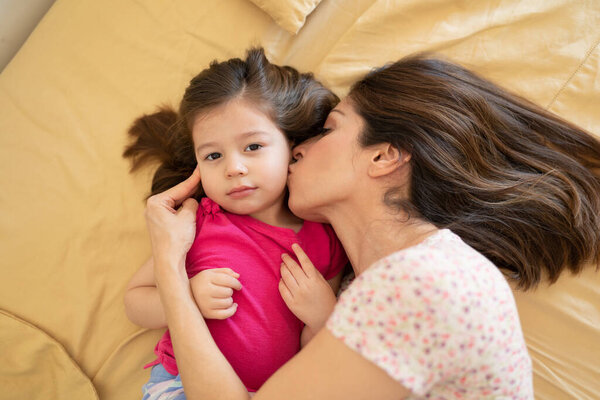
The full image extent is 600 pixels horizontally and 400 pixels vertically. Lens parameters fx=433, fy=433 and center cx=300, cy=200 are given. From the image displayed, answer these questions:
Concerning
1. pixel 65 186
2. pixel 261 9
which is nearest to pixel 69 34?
pixel 65 186

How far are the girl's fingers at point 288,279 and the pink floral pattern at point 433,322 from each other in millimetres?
387

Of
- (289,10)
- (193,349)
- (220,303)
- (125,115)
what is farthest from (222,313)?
(289,10)

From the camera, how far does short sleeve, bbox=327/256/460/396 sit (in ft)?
2.80

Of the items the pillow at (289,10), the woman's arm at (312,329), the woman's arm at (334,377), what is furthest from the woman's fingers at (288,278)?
the pillow at (289,10)

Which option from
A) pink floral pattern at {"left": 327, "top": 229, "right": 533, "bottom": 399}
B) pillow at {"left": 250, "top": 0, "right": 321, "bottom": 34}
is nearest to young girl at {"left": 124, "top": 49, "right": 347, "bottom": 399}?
pillow at {"left": 250, "top": 0, "right": 321, "bottom": 34}

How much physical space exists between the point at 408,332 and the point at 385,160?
1.72 feet

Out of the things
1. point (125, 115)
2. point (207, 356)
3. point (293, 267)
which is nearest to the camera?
point (207, 356)

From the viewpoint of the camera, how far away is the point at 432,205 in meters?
1.21

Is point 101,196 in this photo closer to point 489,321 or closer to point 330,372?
point 330,372

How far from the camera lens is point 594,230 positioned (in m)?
1.26

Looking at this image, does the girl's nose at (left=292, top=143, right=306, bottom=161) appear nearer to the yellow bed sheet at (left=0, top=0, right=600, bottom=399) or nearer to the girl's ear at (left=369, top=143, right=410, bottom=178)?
the girl's ear at (left=369, top=143, right=410, bottom=178)

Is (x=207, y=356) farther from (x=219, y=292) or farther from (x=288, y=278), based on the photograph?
(x=288, y=278)

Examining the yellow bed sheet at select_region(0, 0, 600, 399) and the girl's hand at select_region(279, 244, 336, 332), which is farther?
the yellow bed sheet at select_region(0, 0, 600, 399)

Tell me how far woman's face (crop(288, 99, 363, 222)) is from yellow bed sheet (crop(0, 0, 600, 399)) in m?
0.43
